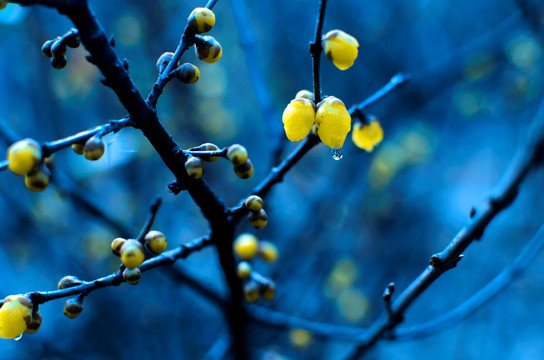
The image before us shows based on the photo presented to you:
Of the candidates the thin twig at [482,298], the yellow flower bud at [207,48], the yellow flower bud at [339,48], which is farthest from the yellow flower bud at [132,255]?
the thin twig at [482,298]

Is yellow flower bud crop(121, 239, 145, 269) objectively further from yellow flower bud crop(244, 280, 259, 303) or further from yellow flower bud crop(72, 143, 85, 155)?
yellow flower bud crop(244, 280, 259, 303)

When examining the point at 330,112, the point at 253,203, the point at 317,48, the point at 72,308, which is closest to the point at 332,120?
the point at 330,112

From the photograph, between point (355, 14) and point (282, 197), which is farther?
point (282, 197)

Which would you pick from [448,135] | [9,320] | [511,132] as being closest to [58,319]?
[9,320]

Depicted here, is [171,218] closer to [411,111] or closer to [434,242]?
[411,111]

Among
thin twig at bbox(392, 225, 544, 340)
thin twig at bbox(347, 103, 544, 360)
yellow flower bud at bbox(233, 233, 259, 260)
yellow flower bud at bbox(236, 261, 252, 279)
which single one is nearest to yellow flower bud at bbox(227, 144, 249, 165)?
thin twig at bbox(347, 103, 544, 360)

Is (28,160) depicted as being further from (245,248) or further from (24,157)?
(245,248)

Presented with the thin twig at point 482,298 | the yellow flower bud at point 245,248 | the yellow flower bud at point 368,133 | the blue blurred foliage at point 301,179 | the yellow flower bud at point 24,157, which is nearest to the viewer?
the yellow flower bud at point 24,157

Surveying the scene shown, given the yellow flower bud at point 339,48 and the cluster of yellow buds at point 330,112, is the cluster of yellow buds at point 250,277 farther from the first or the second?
the yellow flower bud at point 339,48
